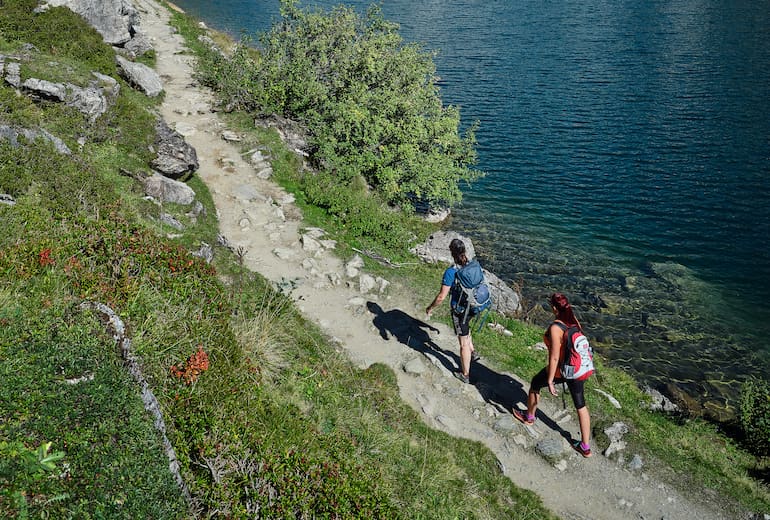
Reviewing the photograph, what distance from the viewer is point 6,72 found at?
19.1 meters

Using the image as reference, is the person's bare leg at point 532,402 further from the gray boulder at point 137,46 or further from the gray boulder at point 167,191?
the gray boulder at point 137,46

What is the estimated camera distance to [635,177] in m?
32.7

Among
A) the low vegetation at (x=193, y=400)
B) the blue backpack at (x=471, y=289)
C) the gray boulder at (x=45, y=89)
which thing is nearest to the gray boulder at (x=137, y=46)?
the gray boulder at (x=45, y=89)

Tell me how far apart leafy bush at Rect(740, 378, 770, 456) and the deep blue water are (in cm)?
267

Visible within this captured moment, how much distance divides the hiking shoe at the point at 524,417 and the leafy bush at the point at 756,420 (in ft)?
20.9

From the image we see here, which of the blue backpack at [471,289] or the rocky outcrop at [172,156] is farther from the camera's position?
the rocky outcrop at [172,156]

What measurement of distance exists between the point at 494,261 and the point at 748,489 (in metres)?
14.2

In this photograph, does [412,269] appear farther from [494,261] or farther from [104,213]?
[104,213]

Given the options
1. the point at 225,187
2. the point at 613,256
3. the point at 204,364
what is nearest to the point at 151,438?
the point at 204,364

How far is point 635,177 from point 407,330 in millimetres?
24120

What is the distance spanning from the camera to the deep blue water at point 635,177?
2092cm

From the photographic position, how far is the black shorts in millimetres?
12078

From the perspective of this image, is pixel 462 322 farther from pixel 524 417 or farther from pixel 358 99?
pixel 358 99

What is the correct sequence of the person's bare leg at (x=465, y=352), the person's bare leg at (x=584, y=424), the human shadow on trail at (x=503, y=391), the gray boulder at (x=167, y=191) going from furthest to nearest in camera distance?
the gray boulder at (x=167, y=191) < the person's bare leg at (x=465, y=352) < the human shadow on trail at (x=503, y=391) < the person's bare leg at (x=584, y=424)
